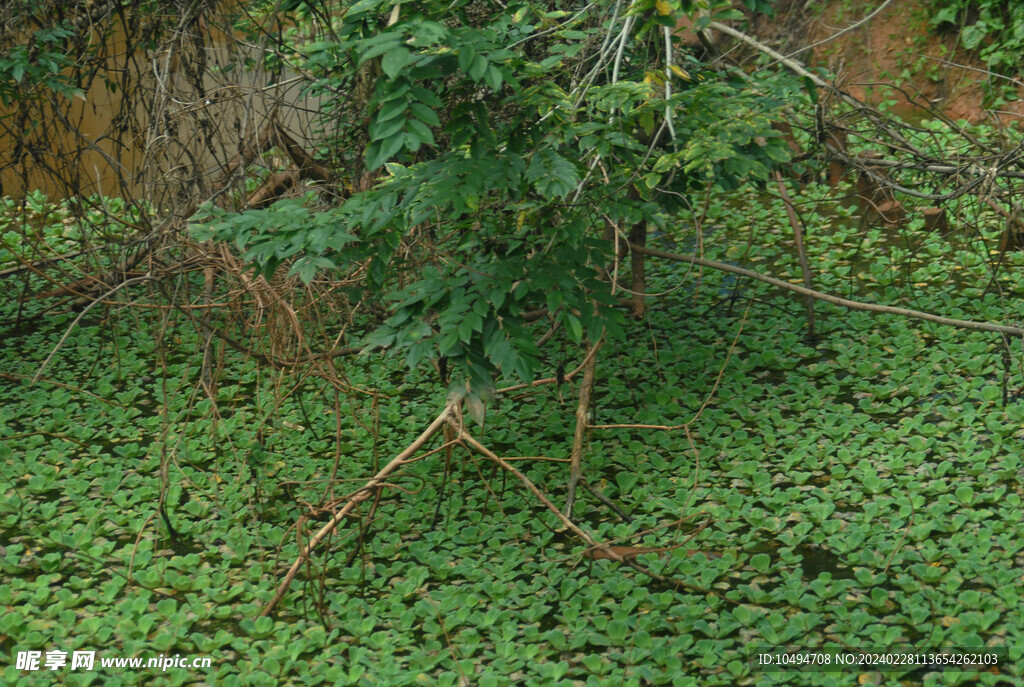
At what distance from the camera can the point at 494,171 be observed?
2752 millimetres

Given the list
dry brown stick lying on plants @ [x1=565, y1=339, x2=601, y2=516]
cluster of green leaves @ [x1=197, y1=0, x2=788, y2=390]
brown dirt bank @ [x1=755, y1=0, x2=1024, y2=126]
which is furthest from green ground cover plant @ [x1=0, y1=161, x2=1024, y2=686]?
brown dirt bank @ [x1=755, y1=0, x2=1024, y2=126]

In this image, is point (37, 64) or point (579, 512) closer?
point (579, 512)

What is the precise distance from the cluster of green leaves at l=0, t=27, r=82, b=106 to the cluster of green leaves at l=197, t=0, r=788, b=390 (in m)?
1.66

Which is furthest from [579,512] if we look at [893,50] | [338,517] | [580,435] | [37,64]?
[893,50]

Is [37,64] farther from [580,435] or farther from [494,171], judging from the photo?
[580,435]

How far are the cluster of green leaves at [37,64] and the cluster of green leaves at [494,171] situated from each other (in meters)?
1.66

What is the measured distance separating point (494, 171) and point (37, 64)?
2.63 metres

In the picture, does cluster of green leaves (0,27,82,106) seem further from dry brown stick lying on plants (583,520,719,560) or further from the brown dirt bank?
the brown dirt bank

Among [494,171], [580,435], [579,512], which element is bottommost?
[579,512]

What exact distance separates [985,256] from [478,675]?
365cm

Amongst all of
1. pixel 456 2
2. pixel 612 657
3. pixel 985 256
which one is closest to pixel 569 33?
pixel 456 2

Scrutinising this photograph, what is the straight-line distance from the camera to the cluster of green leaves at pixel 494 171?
2.62 metres

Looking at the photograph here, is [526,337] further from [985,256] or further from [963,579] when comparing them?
[985,256]

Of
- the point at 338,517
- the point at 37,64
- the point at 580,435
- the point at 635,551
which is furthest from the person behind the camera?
the point at 37,64
